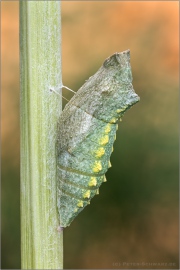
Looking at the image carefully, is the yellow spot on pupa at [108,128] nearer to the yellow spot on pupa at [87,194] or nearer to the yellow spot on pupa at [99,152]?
the yellow spot on pupa at [99,152]

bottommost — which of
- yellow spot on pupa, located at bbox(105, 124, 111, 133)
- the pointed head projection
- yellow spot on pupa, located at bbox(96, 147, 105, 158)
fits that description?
yellow spot on pupa, located at bbox(96, 147, 105, 158)

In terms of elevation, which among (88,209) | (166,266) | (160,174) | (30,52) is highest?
(30,52)

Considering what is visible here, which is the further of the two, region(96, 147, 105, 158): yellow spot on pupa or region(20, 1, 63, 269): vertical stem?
region(96, 147, 105, 158): yellow spot on pupa

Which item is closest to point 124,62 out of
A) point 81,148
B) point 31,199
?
point 81,148

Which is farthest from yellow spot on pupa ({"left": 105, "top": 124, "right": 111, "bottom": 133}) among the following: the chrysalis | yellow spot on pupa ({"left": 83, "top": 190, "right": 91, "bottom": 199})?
yellow spot on pupa ({"left": 83, "top": 190, "right": 91, "bottom": 199})

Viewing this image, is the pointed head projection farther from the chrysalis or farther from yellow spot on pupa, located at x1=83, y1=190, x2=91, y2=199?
yellow spot on pupa, located at x1=83, y1=190, x2=91, y2=199

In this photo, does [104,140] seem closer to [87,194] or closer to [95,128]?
[95,128]

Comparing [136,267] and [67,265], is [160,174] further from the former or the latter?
[67,265]

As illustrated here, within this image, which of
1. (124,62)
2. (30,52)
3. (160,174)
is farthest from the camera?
(160,174)
